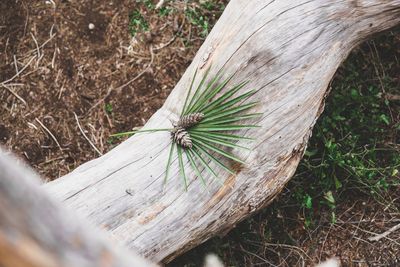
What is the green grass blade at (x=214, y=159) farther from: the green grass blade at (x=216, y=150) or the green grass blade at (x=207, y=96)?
the green grass blade at (x=207, y=96)

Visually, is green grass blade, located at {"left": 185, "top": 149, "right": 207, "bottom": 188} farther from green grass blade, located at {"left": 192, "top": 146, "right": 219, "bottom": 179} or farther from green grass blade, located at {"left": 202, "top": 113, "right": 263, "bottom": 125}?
green grass blade, located at {"left": 202, "top": 113, "right": 263, "bottom": 125}

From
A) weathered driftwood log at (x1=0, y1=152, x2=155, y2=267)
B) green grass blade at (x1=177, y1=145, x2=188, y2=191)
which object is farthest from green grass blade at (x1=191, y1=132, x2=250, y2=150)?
weathered driftwood log at (x1=0, y1=152, x2=155, y2=267)

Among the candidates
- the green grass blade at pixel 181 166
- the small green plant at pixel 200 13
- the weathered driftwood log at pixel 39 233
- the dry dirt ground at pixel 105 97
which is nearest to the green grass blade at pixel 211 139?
the green grass blade at pixel 181 166

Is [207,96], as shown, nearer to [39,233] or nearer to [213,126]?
[213,126]

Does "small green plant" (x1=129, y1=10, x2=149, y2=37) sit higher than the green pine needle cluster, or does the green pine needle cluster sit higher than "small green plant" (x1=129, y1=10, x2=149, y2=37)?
"small green plant" (x1=129, y1=10, x2=149, y2=37)

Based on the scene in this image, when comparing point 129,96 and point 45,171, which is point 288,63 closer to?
point 129,96
